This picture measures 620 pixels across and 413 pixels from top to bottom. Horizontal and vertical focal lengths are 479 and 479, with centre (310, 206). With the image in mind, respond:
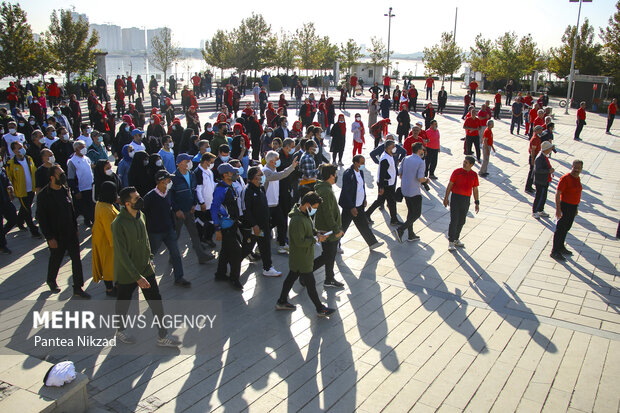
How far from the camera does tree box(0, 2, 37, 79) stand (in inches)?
1102

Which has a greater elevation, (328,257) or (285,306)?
(328,257)

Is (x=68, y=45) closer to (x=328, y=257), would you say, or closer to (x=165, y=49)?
(x=165, y=49)

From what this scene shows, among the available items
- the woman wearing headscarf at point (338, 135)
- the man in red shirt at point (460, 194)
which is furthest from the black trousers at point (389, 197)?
the woman wearing headscarf at point (338, 135)

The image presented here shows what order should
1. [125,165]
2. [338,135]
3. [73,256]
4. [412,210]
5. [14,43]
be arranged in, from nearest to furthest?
[73,256] < [412,210] < [125,165] < [338,135] < [14,43]

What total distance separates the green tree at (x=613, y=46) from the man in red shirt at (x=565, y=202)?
32607 millimetres

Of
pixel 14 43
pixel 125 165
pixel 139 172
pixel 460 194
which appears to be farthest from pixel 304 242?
pixel 14 43

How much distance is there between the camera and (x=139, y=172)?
8695mm

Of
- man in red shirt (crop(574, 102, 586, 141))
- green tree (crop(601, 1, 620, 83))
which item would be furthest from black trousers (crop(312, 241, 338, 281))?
green tree (crop(601, 1, 620, 83))

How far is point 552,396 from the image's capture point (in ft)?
15.9

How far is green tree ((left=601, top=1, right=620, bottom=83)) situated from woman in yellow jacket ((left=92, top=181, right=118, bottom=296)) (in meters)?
38.5

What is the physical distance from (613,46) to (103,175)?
125ft

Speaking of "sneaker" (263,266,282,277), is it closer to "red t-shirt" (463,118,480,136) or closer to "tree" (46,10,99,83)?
"red t-shirt" (463,118,480,136)

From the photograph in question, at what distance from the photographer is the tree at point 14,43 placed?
27984 millimetres

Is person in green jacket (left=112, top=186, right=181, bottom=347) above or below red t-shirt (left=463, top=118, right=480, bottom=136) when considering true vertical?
below
